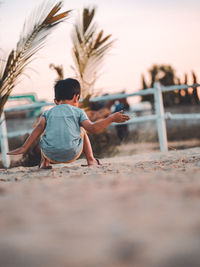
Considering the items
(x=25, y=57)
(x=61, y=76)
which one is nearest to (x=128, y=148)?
(x=61, y=76)

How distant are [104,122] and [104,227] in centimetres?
173

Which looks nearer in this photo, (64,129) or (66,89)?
(64,129)

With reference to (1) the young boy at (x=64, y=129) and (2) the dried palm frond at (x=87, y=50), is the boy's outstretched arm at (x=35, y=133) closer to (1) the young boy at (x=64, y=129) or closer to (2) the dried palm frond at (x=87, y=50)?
(1) the young boy at (x=64, y=129)

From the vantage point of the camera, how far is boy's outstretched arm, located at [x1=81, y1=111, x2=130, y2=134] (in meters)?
2.52

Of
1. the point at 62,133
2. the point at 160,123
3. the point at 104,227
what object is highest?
the point at 62,133

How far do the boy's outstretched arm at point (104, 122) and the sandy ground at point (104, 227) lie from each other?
4.08ft

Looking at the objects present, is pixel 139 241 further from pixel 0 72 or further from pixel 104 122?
pixel 0 72

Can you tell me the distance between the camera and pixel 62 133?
8.62ft

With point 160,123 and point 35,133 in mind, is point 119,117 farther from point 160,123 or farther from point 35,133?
point 160,123

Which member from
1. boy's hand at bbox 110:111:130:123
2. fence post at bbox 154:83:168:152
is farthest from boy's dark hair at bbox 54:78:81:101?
fence post at bbox 154:83:168:152

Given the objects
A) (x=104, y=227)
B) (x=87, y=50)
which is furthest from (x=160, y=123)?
(x=104, y=227)

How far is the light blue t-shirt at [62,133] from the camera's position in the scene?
2.63 metres

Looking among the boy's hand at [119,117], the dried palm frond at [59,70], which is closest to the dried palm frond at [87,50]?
the dried palm frond at [59,70]

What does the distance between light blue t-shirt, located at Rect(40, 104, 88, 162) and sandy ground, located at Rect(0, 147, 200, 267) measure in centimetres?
133
